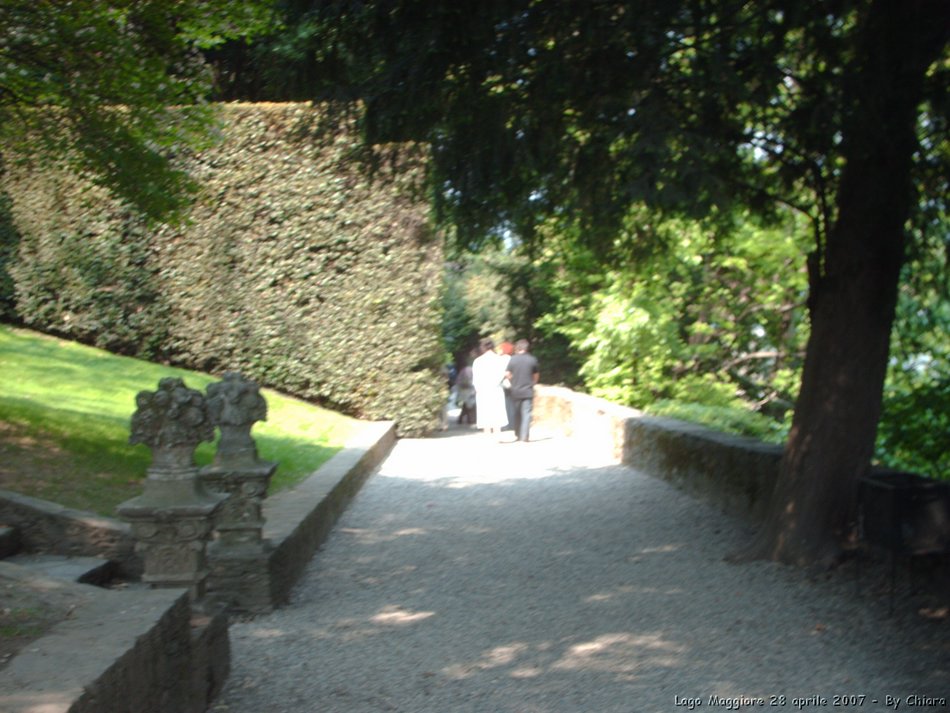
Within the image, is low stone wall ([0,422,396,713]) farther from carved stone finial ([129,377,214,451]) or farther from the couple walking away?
the couple walking away

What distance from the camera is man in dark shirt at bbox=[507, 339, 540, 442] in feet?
61.9

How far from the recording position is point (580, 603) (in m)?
7.84

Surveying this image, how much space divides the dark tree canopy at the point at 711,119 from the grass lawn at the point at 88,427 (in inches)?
141

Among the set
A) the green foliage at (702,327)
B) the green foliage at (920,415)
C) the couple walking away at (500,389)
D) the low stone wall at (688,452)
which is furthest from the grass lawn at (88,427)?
the green foliage at (920,415)

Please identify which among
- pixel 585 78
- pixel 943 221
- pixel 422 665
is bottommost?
pixel 422 665

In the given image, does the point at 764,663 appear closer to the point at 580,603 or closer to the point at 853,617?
the point at 853,617

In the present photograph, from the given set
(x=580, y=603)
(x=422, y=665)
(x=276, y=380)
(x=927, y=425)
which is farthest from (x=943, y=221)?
(x=276, y=380)

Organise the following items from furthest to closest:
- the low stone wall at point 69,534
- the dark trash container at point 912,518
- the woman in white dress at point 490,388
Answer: the woman in white dress at point 490,388 < the low stone wall at point 69,534 < the dark trash container at point 912,518

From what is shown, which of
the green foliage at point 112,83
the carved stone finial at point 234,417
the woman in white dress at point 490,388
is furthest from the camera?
the woman in white dress at point 490,388

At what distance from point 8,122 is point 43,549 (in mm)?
6214

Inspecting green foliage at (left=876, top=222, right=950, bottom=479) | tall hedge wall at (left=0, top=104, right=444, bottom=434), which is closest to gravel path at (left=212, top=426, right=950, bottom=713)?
green foliage at (left=876, top=222, right=950, bottom=479)

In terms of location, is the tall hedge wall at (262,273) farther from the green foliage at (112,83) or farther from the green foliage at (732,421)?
the green foliage at (112,83)

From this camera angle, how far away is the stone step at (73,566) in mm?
6945

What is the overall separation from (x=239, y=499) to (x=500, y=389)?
1333cm
